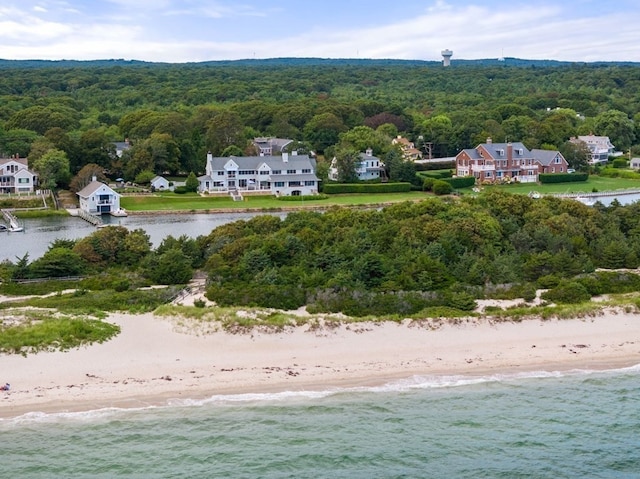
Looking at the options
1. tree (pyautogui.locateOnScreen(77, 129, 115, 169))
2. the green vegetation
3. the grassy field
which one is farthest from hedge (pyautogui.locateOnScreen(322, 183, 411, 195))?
the green vegetation

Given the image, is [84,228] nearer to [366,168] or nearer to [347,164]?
[347,164]

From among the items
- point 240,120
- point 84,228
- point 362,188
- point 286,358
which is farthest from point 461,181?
point 286,358

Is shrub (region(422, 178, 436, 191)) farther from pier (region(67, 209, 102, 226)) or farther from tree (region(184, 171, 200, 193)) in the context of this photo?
pier (region(67, 209, 102, 226))

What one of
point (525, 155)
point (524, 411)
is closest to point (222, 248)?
point (524, 411)

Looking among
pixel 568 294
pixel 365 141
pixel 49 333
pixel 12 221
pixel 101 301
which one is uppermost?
pixel 365 141

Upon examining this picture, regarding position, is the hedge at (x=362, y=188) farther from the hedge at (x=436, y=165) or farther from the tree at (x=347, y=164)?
the hedge at (x=436, y=165)
